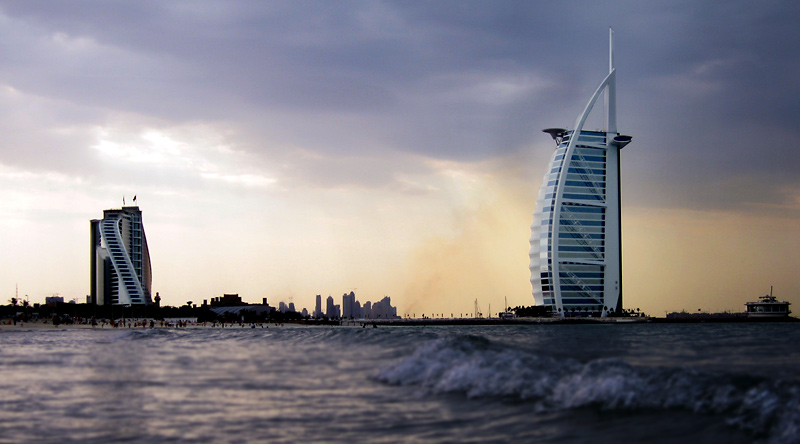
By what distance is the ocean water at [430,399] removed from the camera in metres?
15.9

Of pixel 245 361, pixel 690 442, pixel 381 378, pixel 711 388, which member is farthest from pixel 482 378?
pixel 245 361

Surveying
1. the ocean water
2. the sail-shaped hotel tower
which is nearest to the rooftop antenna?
the sail-shaped hotel tower

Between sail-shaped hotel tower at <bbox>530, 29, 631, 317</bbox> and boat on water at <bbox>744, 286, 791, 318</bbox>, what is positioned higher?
sail-shaped hotel tower at <bbox>530, 29, 631, 317</bbox>

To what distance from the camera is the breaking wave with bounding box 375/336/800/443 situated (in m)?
16.0

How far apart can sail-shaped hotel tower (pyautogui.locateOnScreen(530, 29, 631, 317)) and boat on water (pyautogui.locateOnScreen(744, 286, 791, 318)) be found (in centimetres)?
3389

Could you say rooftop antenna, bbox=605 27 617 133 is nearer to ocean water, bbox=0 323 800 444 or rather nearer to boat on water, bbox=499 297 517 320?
boat on water, bbox=499 297 517 320

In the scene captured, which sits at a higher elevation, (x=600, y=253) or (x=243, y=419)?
(x=600, y=253)

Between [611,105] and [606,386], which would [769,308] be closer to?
[611,105]

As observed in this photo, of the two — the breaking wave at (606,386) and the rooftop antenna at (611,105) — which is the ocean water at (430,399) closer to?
the breaking wave at (606,386)

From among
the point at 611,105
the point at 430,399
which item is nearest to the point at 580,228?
the point at 611,105

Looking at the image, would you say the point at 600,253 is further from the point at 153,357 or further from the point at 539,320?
the point at 153,357

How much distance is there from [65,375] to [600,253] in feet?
473

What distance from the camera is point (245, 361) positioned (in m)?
30.9

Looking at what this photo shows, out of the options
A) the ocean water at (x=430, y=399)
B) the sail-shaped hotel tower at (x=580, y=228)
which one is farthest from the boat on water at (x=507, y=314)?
the ocean water at (x=430, y=399)
